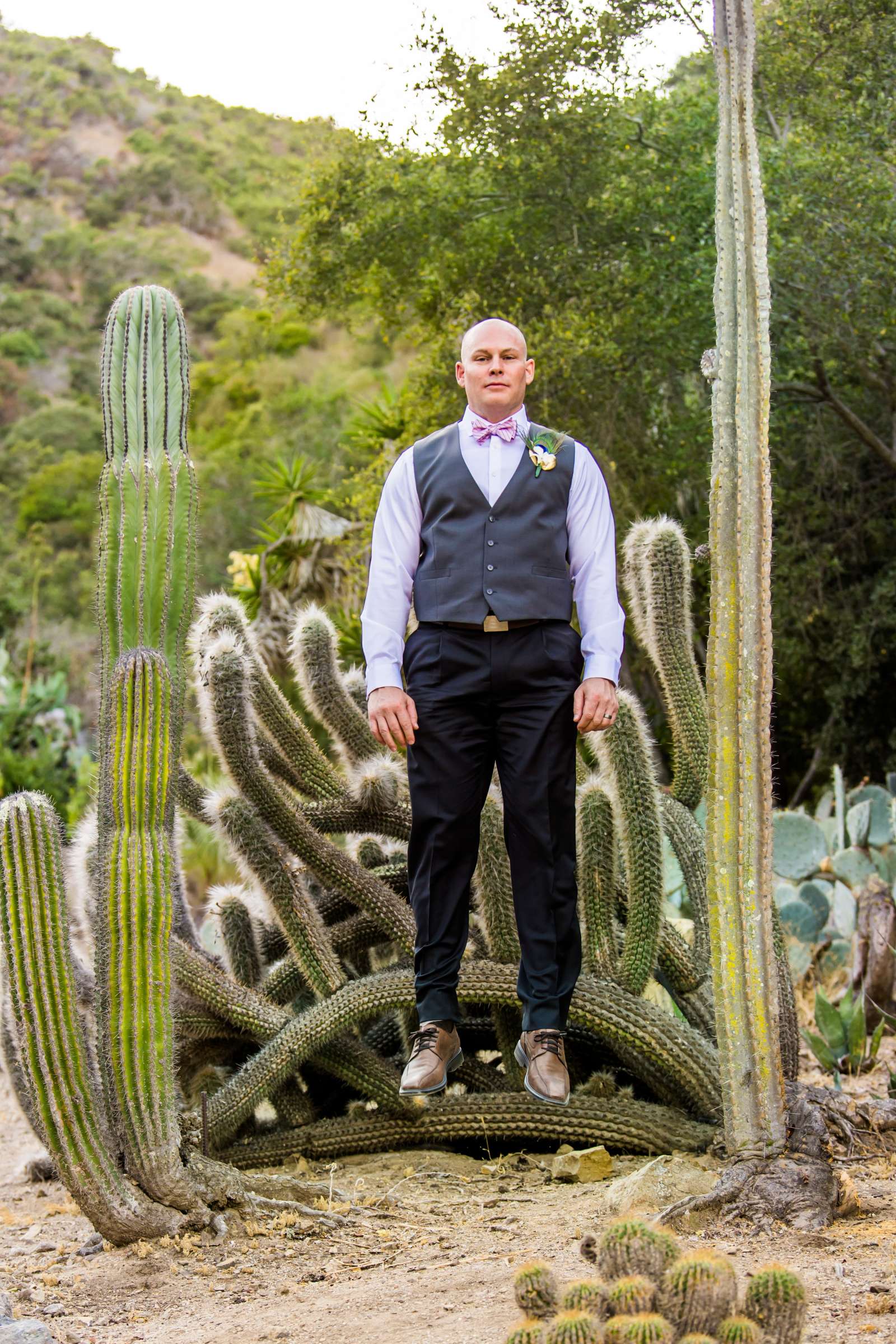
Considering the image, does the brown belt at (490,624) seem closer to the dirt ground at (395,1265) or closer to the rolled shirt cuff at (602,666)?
the rolled shirt cuff at (602,666)

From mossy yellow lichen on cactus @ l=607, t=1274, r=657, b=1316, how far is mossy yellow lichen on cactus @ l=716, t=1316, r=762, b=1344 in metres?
0.12

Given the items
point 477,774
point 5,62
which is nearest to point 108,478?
point 477,774

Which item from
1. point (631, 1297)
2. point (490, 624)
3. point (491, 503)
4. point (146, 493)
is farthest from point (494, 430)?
point (631, 1297)

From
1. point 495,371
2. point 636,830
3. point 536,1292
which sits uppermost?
point 495,371

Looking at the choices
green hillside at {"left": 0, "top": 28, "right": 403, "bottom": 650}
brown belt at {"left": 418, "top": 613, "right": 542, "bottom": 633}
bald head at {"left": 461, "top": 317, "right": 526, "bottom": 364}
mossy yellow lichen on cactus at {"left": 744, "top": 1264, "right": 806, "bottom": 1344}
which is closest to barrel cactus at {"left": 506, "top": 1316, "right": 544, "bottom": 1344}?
mossy yellow lichen on cactus at {"left": 744, "top": 1264, "right": 806, "bottom": 1344}

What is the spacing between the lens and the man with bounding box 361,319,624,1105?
3.56 m

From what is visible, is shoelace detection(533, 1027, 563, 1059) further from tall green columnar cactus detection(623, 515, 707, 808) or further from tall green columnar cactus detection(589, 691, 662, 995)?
tall green columnar cactus detection(623, 515, 707, 808)

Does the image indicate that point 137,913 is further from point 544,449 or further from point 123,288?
point 123,288

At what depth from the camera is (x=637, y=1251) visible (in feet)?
7.93

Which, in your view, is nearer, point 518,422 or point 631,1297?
point 631,1297

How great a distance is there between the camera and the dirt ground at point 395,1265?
302cm

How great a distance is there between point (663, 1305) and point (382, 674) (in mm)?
1756

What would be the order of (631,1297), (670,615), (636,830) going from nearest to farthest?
(631,1297)
(636,830)
(670,615)

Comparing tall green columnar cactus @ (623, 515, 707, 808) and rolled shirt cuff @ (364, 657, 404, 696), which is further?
tall green columnar cactus @ (623, 515, 707, 808)
